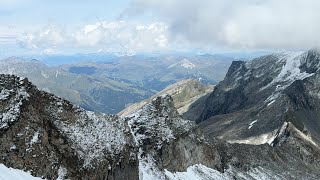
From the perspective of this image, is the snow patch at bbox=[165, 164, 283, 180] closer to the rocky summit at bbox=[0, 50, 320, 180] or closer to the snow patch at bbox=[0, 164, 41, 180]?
the rocky summit at bbox=[0, 50, 320, 180]

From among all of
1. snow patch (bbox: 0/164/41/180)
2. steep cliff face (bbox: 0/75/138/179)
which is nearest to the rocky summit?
steep cliff face (bbox: 0/75/138/179)

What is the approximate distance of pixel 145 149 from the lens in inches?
2488

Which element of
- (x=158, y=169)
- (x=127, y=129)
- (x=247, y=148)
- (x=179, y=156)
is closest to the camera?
(x=127, y=129)

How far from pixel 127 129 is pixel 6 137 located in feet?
66.4

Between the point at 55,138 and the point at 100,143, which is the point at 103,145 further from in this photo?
the point at 55,138

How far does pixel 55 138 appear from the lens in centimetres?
4372

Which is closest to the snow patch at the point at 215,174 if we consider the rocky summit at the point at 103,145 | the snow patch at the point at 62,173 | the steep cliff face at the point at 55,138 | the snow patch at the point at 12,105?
the rocky summit at the point at 103,145

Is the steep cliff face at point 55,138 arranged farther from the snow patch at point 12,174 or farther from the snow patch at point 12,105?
the snow patch at point 12,174

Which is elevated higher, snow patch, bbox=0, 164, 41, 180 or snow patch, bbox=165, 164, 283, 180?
snow patch, bbox=0, 164, 41, 180

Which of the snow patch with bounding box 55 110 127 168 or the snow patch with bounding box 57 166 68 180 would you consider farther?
the snow patch with bounding box 55 110 127 168

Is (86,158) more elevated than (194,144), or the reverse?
(86,158)

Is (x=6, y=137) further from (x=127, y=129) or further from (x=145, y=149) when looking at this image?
(x=145, y=149)

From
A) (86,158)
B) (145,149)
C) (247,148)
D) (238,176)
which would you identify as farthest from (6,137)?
(247,148)

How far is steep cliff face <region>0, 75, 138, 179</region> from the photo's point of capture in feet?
128
